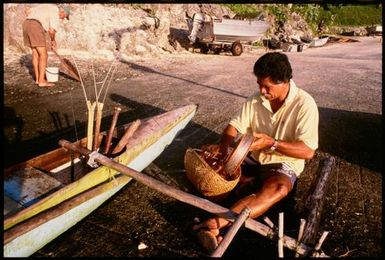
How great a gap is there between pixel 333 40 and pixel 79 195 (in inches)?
1220

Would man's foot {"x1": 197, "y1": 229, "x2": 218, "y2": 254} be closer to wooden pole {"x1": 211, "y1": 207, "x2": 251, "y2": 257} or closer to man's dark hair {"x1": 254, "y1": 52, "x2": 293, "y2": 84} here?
wooden pole {"x1": 211, "y1": 207, "x2": 251, "y2": 257}

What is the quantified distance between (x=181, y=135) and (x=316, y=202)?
3.52 metres

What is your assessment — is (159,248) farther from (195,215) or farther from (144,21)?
(144,21)

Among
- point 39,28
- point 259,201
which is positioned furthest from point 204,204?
point 39,28

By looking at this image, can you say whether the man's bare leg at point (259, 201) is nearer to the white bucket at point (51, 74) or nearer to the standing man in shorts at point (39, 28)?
the standing man in shorts at point (39, 28)

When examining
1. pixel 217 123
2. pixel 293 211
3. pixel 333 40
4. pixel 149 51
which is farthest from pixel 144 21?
pixel 333 40

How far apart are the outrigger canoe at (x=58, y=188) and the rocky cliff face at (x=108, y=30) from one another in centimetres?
1039

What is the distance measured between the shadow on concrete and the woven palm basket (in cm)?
296

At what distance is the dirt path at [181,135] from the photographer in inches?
147

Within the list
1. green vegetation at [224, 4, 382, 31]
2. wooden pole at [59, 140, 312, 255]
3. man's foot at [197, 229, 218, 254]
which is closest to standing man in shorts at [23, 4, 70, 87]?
wooden pole at [59, 140, 312, 255]

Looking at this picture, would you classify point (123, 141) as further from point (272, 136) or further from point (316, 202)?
point (316, 202)

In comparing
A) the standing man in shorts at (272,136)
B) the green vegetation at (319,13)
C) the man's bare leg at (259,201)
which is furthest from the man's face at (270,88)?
the green vegetation at (319,13)

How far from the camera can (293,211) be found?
4.20 m

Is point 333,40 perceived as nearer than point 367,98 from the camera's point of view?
No
